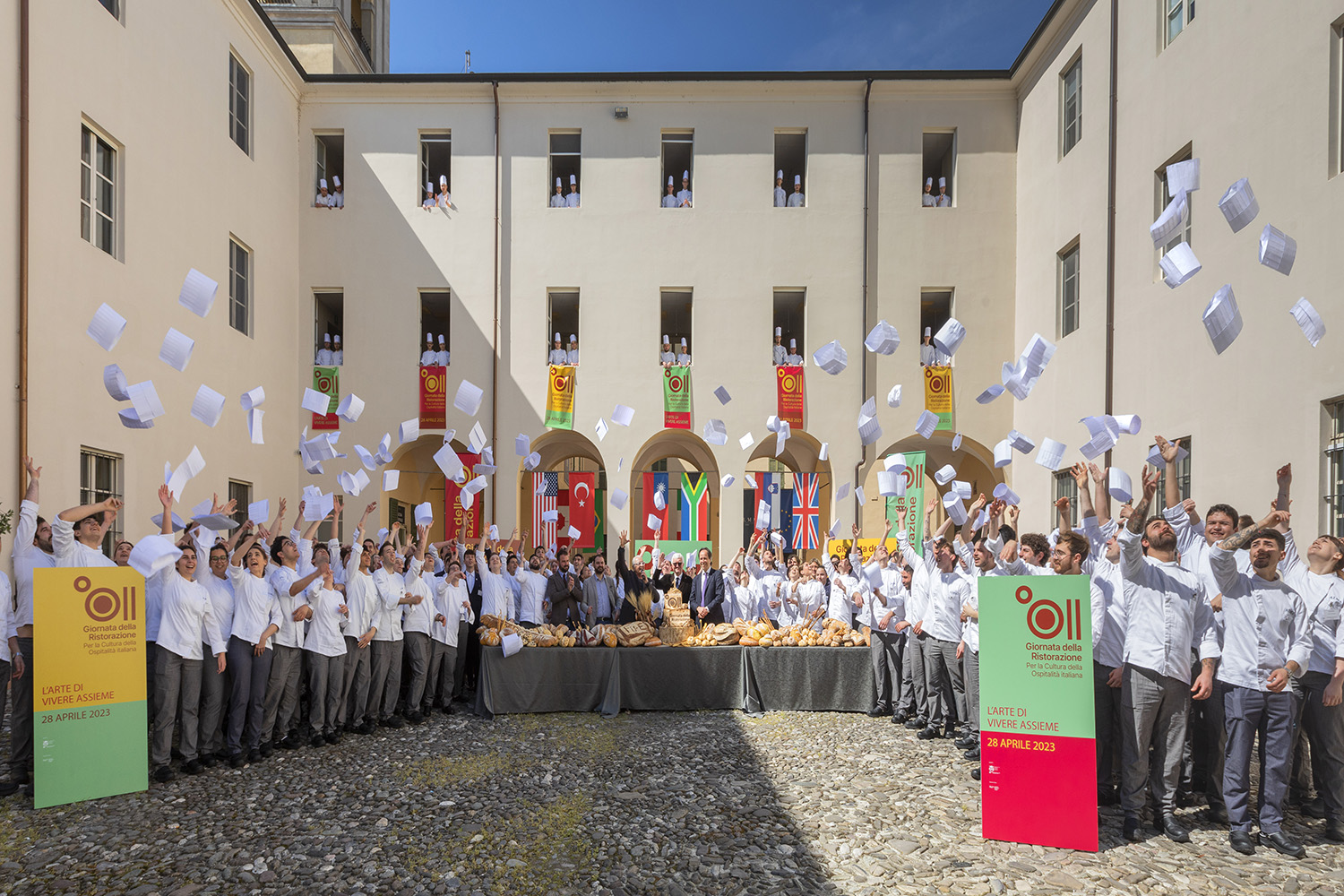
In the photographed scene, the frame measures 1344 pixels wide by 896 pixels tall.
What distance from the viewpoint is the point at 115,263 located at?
12461 mm

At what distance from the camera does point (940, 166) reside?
1977 cm

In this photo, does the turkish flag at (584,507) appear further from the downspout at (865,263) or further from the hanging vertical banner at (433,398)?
the downspout at (865,263)

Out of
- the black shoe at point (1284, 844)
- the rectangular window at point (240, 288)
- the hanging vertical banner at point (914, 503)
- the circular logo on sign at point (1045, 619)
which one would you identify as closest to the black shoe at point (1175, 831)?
the black shoe at point (1284, 844)

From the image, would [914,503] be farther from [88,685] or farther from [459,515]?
[88,685]

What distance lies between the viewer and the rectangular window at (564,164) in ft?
63.1

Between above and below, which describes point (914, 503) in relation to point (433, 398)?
below

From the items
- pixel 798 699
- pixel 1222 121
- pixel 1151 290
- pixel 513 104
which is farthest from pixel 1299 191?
pixel 513 104

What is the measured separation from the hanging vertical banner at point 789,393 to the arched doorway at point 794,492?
0.43 m

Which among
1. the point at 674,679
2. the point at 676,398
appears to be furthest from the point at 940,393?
the point at 674,679

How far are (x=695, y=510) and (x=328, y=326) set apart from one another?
936cm

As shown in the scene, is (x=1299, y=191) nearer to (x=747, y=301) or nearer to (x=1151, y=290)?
(x=1151, y=290)

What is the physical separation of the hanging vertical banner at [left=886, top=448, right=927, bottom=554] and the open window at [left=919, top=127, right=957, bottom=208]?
6.50 meters

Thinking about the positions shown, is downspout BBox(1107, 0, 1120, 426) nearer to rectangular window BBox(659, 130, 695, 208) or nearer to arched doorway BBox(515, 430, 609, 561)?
rectangular window BBox(659, 130, 695, 208)

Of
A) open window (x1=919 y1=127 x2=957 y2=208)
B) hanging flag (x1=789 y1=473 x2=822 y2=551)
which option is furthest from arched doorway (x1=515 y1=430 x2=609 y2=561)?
open window (x1=919 y1=127 x2=957 y2=208)
